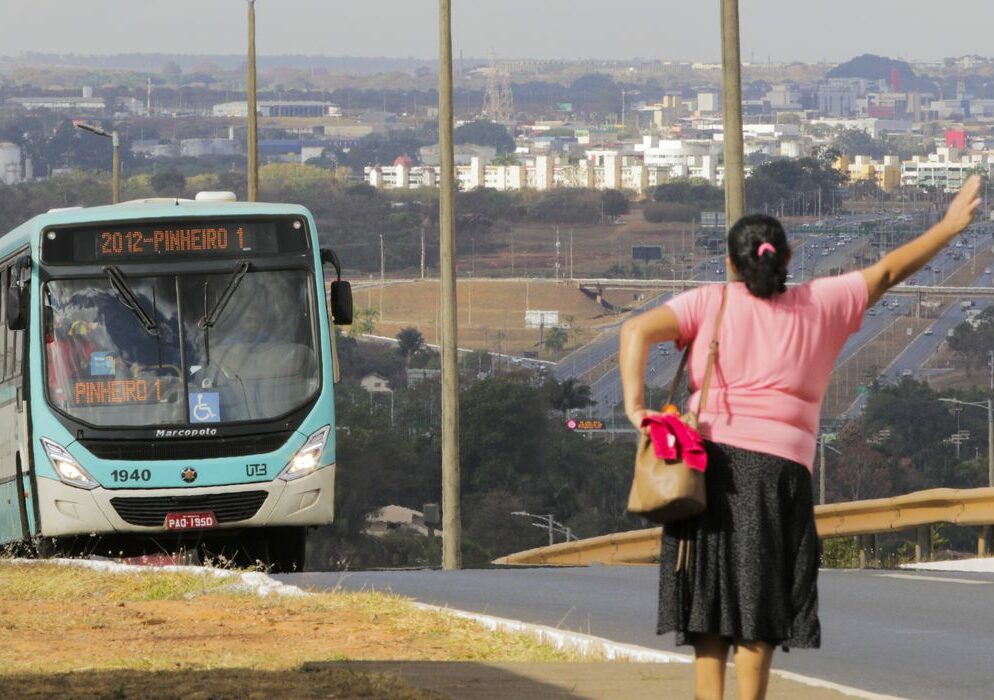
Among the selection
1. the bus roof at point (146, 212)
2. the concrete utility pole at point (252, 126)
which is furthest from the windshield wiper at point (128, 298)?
the concrete utility pole at point (252, 126)

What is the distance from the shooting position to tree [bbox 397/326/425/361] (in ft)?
566

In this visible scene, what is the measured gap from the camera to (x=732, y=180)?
20.0 m

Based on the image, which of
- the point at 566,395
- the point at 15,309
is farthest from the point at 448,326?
the point at 566,395

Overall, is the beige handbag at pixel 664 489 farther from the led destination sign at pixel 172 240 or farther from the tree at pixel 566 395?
the tree at pixel 566 395

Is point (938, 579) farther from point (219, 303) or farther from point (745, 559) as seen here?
point (745, 559)

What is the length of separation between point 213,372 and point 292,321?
74cm

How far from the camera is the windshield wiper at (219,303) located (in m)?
16.6

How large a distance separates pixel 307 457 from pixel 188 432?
36.5 inches

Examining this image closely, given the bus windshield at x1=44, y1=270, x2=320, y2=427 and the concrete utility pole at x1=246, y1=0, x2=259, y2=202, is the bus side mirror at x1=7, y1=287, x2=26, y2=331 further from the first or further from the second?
the concrete utility pole at x1=246, y1=0, x2=259, y2=202

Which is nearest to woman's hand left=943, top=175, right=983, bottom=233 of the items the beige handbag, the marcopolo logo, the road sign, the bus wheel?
the beige handbag

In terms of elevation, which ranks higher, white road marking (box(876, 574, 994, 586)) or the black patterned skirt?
the black patterned skirt

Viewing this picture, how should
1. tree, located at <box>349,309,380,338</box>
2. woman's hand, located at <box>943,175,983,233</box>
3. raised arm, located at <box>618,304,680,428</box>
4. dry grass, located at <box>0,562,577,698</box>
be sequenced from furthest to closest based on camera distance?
tree, located at <box>349,309,380,338</box> → dry grass, located at <box>0,562,577,698</box> → woman's hand, located at <box>943,175,983,233</box> → raised arm, located at <box>618,304,680,428</box>

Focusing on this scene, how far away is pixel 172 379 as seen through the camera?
54.3ft

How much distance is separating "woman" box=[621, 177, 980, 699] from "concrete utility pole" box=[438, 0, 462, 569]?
18.7 metres
